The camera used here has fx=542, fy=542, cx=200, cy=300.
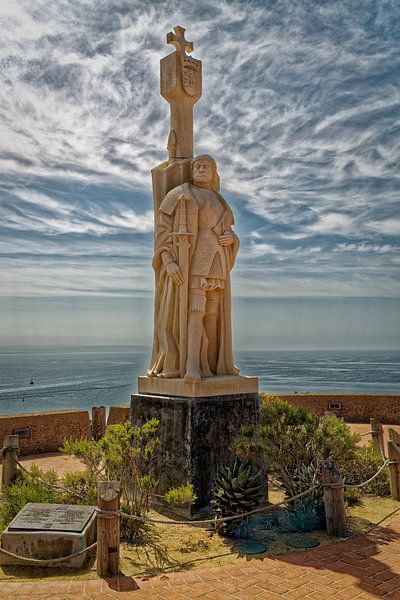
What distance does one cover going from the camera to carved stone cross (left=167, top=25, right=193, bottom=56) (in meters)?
8.38

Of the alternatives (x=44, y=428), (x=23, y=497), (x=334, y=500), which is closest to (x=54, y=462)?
(x=44, y=428)

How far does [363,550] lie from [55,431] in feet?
26.0

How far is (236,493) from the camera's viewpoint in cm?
608

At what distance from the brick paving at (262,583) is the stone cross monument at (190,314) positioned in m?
1.90

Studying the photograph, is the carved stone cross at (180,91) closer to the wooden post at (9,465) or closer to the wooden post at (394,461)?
the wooden post at (9,465)

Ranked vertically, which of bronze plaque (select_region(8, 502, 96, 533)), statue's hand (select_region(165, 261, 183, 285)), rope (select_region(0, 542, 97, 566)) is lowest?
rope (select_region(0, 542, 97, 566))

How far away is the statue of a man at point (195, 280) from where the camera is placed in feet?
25.0

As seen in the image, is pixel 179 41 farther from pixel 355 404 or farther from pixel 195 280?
pixel 355 404

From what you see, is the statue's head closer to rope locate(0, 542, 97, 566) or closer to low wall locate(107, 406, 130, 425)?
rope locate(0, 542, 97, 566)

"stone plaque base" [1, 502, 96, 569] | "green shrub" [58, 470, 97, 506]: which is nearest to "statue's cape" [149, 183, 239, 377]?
"green shrub" [58, 470, 97, 506]

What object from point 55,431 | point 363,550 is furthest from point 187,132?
point 55,431

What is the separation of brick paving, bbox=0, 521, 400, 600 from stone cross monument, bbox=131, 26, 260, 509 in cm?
190

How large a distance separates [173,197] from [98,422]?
6.24 metres

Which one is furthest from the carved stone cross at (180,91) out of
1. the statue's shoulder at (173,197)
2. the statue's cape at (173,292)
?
the statue's cape at (173,292)
